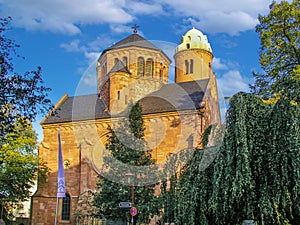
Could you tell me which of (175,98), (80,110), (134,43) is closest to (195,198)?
(175,98)

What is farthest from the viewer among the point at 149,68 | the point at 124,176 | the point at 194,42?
the point at 194,42

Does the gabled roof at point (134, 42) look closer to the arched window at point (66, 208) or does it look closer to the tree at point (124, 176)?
the arched window at point (66, 208)

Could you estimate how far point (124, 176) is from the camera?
72.4 feet

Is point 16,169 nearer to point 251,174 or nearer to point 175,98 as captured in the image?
point 175,98

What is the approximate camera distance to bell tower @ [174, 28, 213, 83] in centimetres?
4744

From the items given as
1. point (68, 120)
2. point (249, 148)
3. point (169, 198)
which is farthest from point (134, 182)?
point (68, 120)

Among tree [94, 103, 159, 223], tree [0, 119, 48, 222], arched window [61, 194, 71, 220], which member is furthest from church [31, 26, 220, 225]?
tree [94, 103, 159, 223]

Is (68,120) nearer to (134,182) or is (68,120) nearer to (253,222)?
(134,182)

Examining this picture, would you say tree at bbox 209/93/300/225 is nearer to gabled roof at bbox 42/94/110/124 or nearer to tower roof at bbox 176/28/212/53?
gabled roof at bbox 42/94/110/124

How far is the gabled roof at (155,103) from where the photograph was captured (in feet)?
102

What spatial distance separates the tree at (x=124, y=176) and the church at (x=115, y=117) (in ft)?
15.5

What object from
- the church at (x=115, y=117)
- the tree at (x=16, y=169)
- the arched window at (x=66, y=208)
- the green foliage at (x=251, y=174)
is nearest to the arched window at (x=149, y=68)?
the church at (x=115, y=117)

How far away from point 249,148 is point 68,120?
24.9 m

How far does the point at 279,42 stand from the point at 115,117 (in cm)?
1447
